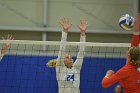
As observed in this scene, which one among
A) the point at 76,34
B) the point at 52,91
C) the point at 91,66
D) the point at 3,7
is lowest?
the point at 52,91

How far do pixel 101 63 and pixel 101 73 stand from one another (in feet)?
0.80

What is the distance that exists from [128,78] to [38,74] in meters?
3.82

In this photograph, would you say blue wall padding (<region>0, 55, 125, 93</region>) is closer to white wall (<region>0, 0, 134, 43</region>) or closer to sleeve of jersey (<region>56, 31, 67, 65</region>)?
white wall (<region>0, 0, 134, 43</region>)

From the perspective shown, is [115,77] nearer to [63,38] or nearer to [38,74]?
[63,38]

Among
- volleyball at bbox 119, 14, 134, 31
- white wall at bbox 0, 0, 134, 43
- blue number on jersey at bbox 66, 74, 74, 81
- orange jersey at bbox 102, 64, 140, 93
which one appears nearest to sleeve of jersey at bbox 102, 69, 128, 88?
orange jersey at bbox 102, 64, 140, 93

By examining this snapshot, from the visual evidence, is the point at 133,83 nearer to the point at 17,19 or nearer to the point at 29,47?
the point at 29,47

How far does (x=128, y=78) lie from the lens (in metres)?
3.51

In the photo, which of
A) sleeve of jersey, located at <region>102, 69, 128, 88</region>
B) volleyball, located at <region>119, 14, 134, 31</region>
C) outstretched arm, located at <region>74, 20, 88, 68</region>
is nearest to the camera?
sleeve of jersey, located at <region>102, 69, 128, 88</region>

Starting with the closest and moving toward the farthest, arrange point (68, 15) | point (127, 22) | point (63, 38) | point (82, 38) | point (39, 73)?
1. point (127, 22)
2. point (63, 38)
3. point (82, 38)
4. point (39, 73)
5. point (68, 15)

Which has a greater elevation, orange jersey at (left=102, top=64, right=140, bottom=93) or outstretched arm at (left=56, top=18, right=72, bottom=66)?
outstretched arm at (left=56, top=18, right=72, bottom=66)

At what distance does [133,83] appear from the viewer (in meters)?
3.53

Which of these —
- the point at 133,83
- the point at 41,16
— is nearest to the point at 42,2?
the point at 41,16

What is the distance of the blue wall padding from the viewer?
6984 mm

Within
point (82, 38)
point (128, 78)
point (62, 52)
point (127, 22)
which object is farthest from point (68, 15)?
point (128, 78)
